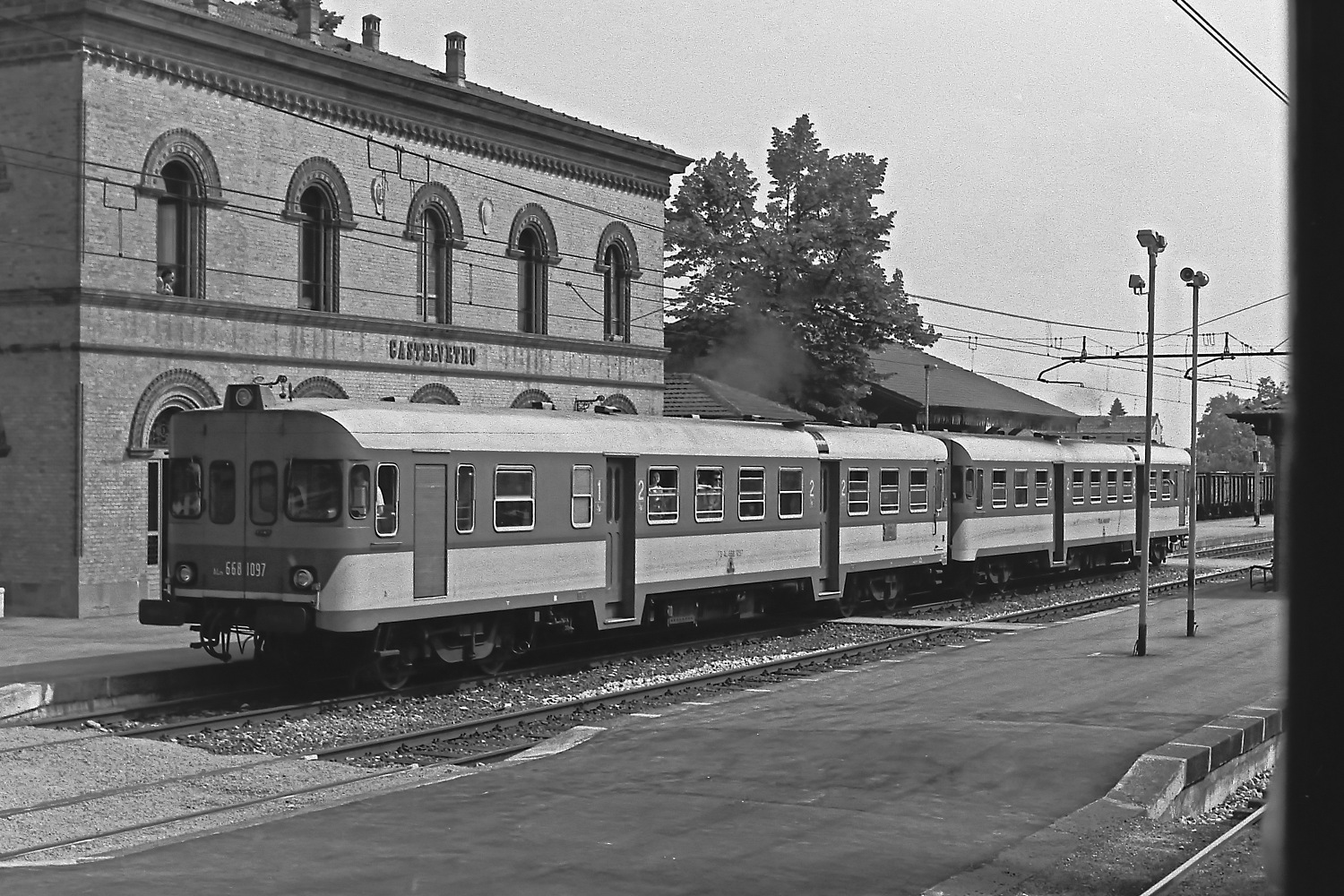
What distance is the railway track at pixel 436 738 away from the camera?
10461mm

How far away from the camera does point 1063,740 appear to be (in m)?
12.4

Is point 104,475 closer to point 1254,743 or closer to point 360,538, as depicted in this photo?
point 360,538

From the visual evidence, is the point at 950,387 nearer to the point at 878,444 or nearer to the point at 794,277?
the point at 794,277

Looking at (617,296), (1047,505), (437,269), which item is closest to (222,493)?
(437,269)

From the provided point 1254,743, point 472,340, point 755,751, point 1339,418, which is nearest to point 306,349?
point 472,340

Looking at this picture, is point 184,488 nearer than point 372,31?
Yes

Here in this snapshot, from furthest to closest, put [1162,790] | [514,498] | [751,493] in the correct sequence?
1. [751,493]
2. [514,498]
3. [1162,790]

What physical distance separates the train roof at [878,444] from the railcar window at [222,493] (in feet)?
33.2

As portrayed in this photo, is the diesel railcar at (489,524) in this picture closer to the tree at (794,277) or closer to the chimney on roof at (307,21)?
the chimney on roof at (307,21)

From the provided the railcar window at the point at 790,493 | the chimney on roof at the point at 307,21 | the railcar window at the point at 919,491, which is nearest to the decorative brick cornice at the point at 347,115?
the chimney on roof at the point at 307,21

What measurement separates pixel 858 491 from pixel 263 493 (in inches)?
435

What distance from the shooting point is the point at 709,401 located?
3975 cm

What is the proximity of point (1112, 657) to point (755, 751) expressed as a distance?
763 cm

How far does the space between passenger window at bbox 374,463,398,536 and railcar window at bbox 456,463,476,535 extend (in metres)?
0.88
